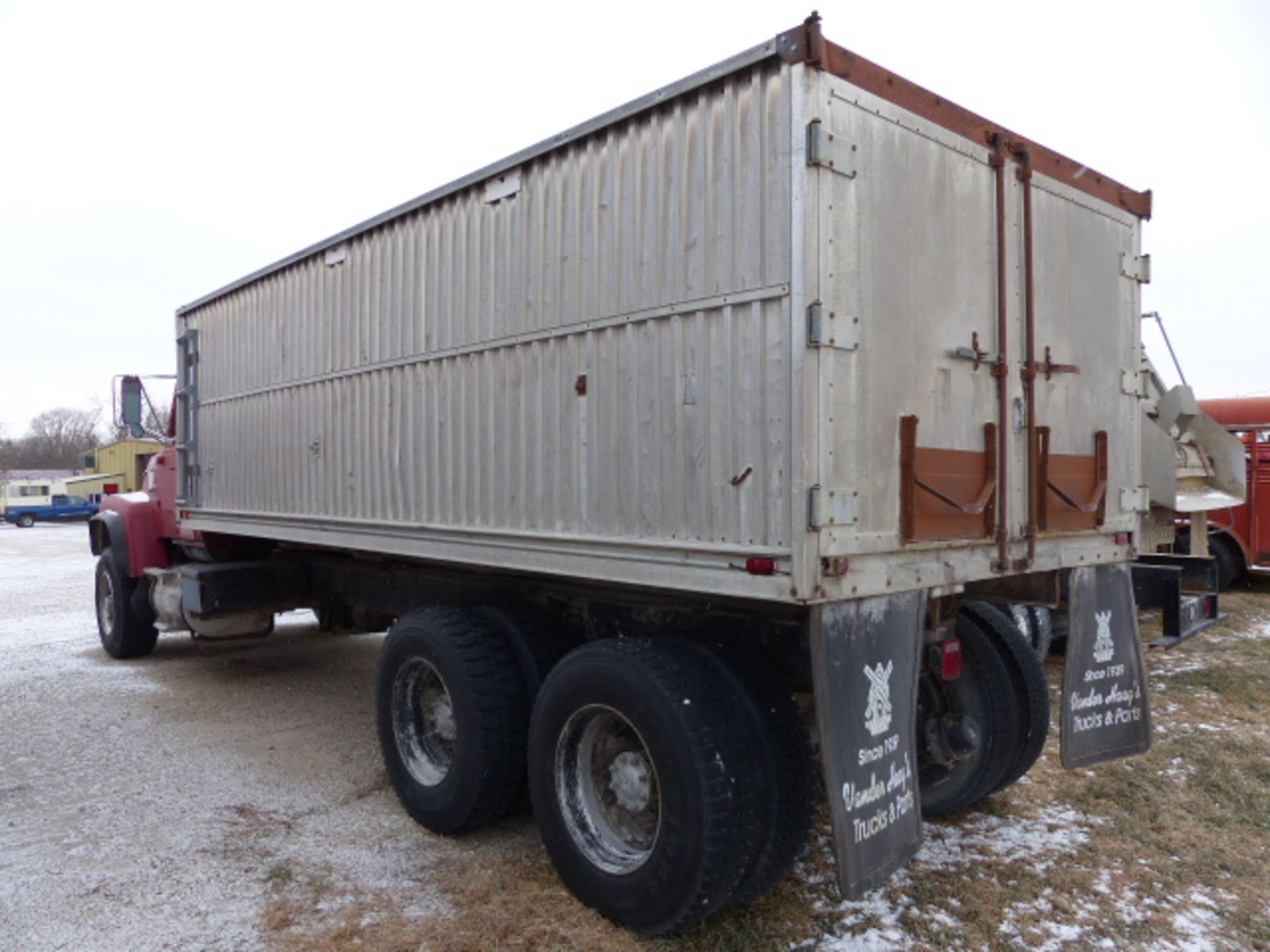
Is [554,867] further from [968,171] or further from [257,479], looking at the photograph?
[257,479]

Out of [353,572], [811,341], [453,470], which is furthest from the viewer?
[353,572]

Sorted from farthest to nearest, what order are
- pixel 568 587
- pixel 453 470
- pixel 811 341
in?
pixel 453 470
pixel 568 587
pixel 811 341

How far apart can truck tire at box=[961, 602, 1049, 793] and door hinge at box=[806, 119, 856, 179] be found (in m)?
2.38

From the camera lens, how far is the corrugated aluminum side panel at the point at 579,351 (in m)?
3.20

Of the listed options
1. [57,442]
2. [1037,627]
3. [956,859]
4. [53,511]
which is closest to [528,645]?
[956,859]

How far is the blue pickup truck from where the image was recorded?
129ft

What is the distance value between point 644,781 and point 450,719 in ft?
4.63

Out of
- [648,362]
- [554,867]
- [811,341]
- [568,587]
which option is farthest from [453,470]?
[811,341]

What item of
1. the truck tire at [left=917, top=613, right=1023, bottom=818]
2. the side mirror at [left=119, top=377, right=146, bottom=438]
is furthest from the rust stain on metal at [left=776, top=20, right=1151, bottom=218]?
the side mirror at [left=119, top=377, right=146, bottom=438]

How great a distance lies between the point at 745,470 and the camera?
3203mm

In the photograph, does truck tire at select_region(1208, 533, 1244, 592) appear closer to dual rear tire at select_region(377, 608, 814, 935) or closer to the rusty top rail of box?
the rusty top rail of box

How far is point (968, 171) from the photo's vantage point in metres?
3.73

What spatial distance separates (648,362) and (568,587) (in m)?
1.28

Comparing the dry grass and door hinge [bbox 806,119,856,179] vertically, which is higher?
door hinge [bbox 806,119,856,179]
